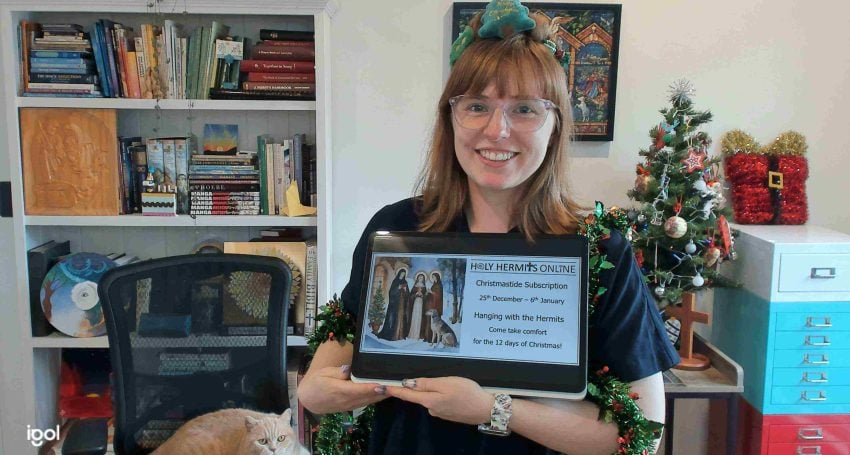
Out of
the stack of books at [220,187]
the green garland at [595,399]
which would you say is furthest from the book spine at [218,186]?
the green garland at [595,399]

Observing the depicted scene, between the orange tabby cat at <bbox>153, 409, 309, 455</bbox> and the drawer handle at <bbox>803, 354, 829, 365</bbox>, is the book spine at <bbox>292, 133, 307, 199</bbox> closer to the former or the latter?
the orange tabby cat at <bbox>153, 409, 309, 455</bbox>

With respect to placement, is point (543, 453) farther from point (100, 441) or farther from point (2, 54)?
point (2, 54)

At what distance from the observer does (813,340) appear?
6.80ft

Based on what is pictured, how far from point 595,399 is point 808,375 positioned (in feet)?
5.19

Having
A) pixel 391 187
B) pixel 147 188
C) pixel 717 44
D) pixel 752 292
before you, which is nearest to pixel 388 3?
pixel 391 187

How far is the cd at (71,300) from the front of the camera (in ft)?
7.21

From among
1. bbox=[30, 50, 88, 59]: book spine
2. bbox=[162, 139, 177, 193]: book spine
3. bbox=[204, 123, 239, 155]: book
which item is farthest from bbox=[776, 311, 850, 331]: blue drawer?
bbox=[30, 50, 88, 59]: book spine

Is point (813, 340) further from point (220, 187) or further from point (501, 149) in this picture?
point (220, 187)

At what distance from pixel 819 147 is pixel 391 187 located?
5.48 ft

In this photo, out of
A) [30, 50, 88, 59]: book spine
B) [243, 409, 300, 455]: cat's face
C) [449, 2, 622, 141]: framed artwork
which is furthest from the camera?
[449, 2, 622, 141]: framed artwork

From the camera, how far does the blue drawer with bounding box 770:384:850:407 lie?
2.10 meters

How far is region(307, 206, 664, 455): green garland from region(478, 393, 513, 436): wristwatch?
0.41 feet

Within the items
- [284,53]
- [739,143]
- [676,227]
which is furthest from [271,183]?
[739,143]

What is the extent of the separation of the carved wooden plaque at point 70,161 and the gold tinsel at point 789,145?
2403mm
